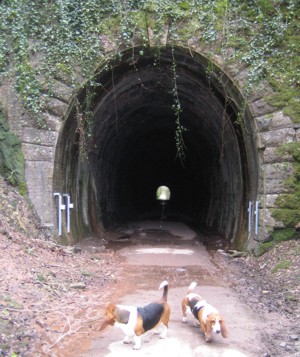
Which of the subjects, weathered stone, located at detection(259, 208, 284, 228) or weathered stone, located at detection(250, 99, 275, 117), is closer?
weathered stone, located at detection(259, 208, 284, 228)

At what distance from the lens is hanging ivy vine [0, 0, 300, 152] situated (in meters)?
9.50

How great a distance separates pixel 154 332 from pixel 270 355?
48.6 inches

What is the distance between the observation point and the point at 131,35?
986 cm

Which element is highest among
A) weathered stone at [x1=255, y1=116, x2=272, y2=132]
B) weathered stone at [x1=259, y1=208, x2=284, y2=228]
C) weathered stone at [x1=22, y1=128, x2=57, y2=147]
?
weathered stone at [x1=255, y1=116, x2=272, y2=132]

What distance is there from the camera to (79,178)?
12438mm

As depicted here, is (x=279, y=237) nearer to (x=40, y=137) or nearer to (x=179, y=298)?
(x=179, y=298)

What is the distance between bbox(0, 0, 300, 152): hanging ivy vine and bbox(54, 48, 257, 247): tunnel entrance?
1.40 ft

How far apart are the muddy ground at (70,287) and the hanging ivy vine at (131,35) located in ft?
8.40

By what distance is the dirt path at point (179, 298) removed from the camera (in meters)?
4.65

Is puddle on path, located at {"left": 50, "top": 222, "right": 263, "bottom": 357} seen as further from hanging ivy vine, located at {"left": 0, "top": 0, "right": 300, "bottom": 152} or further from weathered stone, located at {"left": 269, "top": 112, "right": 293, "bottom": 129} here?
hanging ivy vine, located at {"left": 0, "top": 0, "right": 300, "bottom": 152}

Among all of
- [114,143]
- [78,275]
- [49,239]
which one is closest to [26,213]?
[49,239]

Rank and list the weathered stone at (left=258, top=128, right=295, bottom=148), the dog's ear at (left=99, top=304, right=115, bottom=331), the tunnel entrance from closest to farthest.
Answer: the dog's ear at (left=99, top=304, right=115, bottom=331) < the weathered stone at (left=258, top=128, right=295, bottom=148) < the tunnel entrance

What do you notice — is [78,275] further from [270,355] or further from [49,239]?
[270,355]

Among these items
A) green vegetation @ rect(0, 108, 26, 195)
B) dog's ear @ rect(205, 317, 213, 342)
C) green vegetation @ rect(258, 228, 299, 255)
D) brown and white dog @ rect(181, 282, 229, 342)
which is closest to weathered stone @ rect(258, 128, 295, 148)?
green vegetation @ rect(258, 228, 299, 255)
